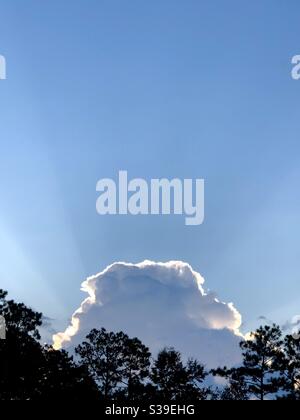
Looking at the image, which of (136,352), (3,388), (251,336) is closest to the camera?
(3,388)

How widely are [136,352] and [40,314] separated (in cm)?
1860

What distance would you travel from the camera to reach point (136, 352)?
75000 millimetres

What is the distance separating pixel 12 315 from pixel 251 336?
29.4 metres

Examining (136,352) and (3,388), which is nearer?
(3,388)
